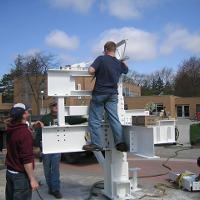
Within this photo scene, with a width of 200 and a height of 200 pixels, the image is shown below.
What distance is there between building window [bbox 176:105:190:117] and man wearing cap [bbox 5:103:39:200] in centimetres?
7350

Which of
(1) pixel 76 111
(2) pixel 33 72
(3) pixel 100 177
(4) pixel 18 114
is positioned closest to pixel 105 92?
(1) pixel 76 111

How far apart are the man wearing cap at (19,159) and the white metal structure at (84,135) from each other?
6.15ft

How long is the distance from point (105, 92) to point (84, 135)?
1004 millimetres

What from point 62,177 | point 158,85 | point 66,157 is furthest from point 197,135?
point 158,85

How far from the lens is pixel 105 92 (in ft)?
23.8

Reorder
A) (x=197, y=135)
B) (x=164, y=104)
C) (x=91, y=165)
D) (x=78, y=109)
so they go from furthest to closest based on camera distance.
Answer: (x=164, y=104) → (x=197, y=135) → (x=91, y=165) → (x=78, y=109)

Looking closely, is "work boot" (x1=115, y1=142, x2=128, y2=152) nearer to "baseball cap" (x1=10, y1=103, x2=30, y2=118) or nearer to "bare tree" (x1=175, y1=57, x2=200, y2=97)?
"baseball cap" (x1=10, y1=103, x2=30, y2=118)

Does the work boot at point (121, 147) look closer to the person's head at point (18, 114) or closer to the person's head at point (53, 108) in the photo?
the person's head at point (53, 108)

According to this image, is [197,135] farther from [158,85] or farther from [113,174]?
[158,85]

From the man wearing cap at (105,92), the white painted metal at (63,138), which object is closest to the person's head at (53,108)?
the white painted metal at (63,138)

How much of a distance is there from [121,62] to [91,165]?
6.78 metres

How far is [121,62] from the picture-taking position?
748 centimetres

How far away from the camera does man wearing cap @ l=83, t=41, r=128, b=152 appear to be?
23.4ft

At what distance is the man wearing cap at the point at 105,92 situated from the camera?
712 centimetres
